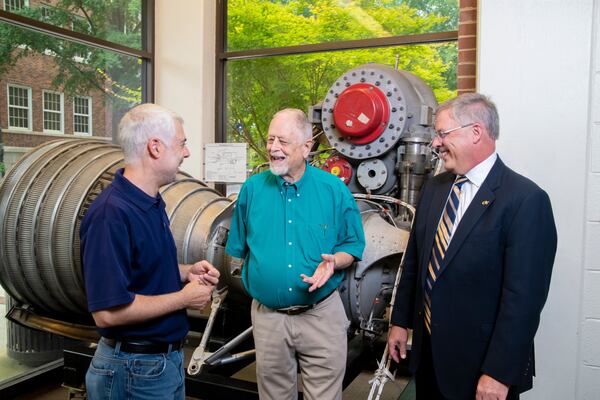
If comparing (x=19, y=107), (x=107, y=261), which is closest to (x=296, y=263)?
(x=107, y=261)

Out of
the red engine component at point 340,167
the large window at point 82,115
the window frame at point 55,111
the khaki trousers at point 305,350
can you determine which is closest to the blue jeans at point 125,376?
the khaki trousers at point 305,350

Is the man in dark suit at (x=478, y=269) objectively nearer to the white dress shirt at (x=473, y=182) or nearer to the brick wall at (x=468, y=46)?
the white dress shirt at (x=473, y=182)

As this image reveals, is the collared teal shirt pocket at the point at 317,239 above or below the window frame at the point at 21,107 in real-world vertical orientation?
below

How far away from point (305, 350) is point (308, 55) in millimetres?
3367

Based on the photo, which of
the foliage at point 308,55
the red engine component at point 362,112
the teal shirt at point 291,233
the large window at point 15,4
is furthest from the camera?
the foliage at point 308,55

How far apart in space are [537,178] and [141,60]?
407 cm

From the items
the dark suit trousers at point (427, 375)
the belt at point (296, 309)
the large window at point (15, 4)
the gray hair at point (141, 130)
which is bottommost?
the dark suit trousers at point (427, 375)

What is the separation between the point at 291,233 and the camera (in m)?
2.05

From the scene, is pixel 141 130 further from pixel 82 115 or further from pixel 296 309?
pixel 82 115

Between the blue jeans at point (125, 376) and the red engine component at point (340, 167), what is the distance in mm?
1704

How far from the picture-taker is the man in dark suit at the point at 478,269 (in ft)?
5.33

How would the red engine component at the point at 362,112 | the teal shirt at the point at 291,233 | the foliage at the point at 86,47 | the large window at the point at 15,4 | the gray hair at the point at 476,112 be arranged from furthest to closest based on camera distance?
the foliage at the point at 86,47
the large window at the point at 15,4
the red engine component at the point at 362,112
the teal shirt at the point at 291,233
the gray hair at the point at 476,112

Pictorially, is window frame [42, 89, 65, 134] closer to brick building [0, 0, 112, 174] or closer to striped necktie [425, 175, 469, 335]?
brick building [0, 0, 112, 174]

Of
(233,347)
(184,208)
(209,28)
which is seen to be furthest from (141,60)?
(233,347)
